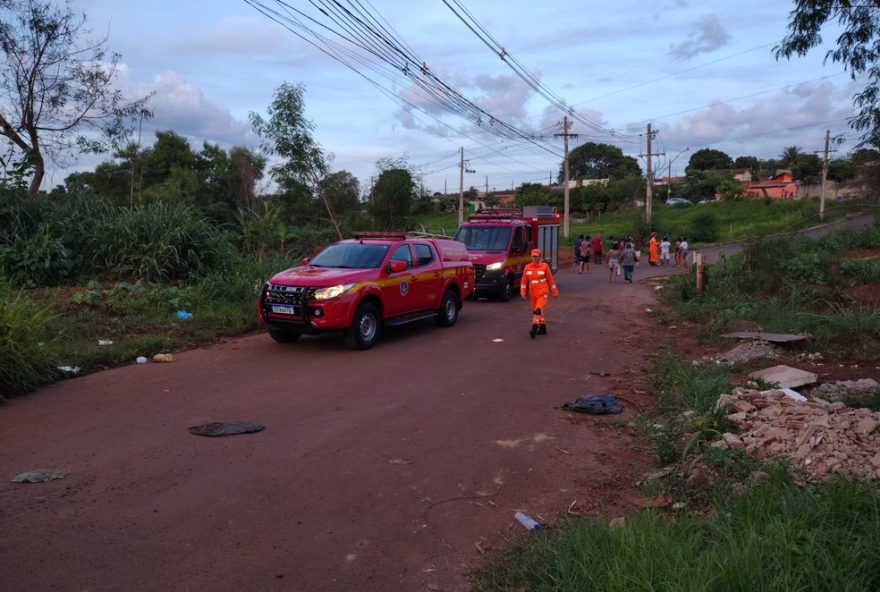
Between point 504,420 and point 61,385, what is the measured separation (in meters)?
5.40

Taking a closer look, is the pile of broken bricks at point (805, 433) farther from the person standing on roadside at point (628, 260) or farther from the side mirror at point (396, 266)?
the person standing on roadside at point (628, 260)

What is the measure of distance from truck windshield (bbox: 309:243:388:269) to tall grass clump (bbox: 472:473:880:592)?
7.89 metres

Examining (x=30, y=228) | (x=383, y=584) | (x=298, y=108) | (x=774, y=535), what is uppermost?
(x=298, y=108)

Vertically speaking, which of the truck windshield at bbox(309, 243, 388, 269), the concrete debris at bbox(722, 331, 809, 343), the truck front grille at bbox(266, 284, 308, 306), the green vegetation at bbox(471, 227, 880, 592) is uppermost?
the truck windshield at bbox(309, 243, 388, 269)

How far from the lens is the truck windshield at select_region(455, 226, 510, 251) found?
19.3 m

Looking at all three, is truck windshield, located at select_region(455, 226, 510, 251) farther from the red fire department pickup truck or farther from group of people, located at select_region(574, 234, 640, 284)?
group of people, located at select_region(574, 234, 640, 284)

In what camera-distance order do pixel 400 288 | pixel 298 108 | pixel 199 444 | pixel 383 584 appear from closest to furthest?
1. pixel 383 584
2. pixel 199 444
3. pixel 400 288
4. pixel 298 108

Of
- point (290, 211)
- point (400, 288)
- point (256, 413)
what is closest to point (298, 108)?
point (290, 211)

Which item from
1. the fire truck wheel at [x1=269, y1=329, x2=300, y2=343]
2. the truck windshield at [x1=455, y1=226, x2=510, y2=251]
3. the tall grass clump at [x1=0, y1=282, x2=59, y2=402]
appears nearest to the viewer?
the tall grass clump at [x1=0, y1=282, x2=59, y2=402]

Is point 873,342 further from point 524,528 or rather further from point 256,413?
point 256,413

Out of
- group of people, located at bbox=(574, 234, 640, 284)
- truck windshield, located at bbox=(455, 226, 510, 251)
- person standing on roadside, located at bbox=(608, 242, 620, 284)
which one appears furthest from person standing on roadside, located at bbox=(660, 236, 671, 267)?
truck windshield, located at bbox=(455, 226, 510, 251)

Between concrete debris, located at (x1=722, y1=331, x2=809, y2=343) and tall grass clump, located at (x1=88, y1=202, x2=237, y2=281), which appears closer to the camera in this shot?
concrete debris, located at (x1=722, y1=331, x2=809, y2=343)

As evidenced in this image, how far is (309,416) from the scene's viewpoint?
23.3 ft

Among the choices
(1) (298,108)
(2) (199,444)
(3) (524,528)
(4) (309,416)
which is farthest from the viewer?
(1) (298,108)
